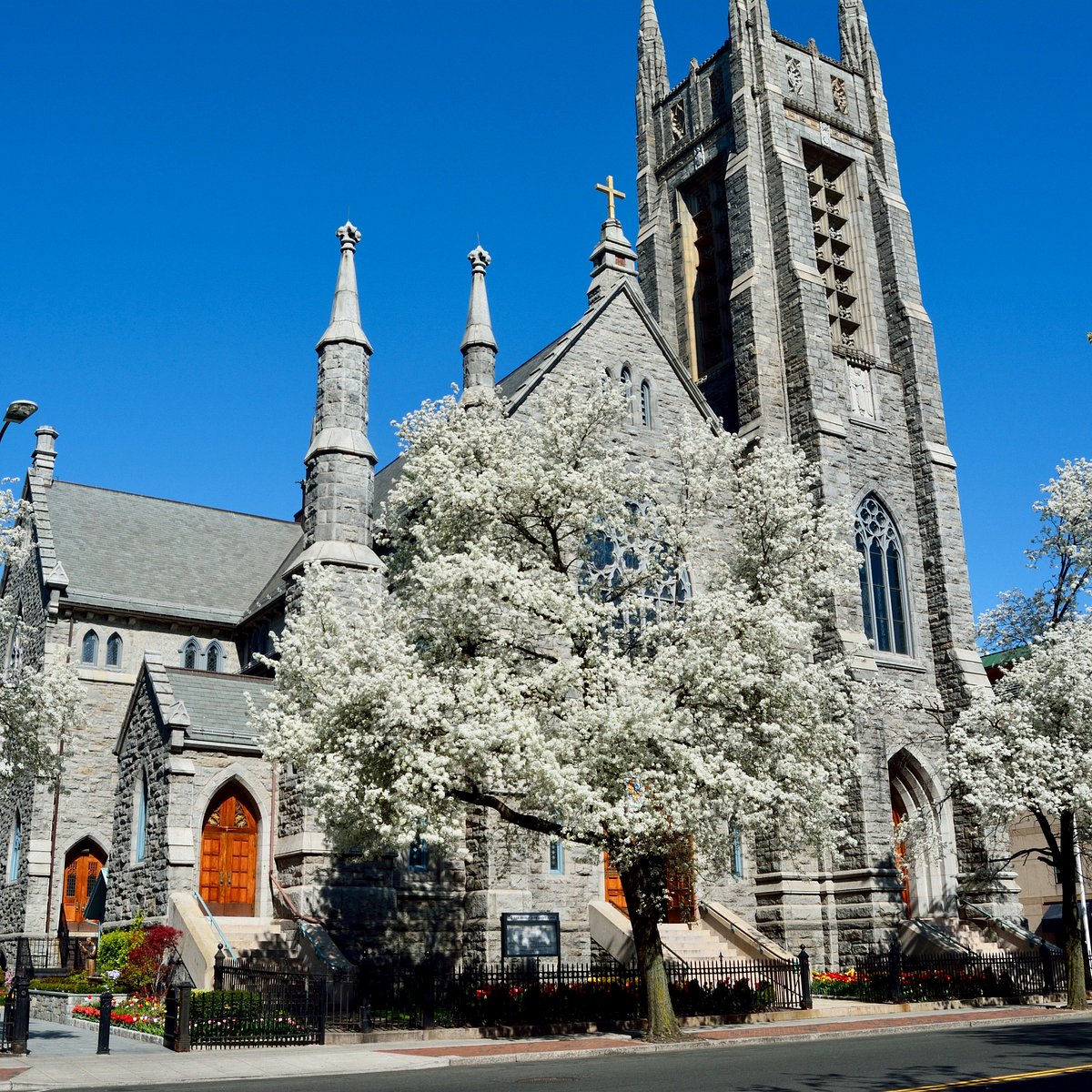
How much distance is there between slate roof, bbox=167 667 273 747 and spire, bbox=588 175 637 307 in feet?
46.5

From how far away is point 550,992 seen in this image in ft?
64.1

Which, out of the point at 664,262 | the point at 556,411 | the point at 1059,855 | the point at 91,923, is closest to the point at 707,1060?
the point at 556,411

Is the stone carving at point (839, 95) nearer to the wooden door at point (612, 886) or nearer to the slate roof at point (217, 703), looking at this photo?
the wooden door at point (612, 886)

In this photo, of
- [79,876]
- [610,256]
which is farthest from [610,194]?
[79,876]

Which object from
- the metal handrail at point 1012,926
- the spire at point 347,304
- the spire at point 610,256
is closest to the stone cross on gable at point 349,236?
the spire at point 347,304

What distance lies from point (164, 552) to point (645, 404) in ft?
52.5

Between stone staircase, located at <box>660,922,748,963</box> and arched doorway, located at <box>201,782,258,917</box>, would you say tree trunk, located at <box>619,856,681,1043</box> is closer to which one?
stone staircase, located at <box>660,922,748,963</box>

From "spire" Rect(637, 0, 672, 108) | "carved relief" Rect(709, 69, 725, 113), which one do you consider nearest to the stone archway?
"carved relief" Rect(709, 69, 725, 113)

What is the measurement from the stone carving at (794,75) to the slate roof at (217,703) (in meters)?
25.4

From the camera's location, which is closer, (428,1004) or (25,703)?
(428,1004)

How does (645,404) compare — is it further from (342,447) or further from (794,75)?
(794,75)

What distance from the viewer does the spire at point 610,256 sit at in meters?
32.8

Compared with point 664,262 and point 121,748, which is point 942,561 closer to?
point 664,262

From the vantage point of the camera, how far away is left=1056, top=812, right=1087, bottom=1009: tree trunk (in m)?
22.0
